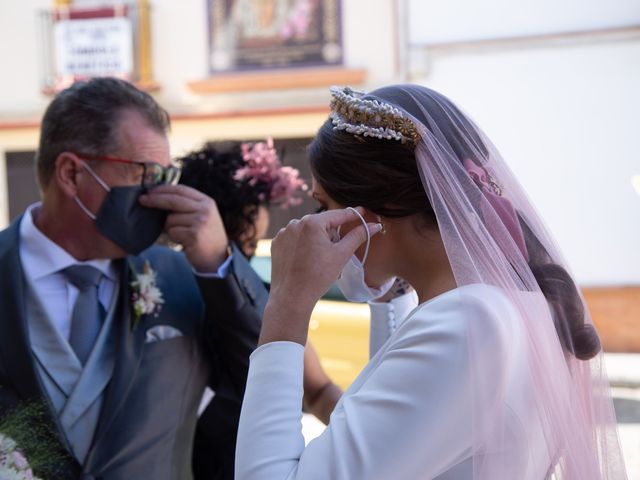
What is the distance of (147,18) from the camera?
38.0 ft

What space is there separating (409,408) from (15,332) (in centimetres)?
124

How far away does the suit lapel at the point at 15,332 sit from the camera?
81.4 inches

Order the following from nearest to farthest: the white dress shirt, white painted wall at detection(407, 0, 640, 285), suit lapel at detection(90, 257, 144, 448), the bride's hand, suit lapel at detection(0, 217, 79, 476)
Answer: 1. the bride's hand
2. suit lapel at detection(0, 217, 79, 476)
3. suit lapel at detection(90, 257, 144, 448)
4. the white dress shirt
5. white painted wall at detection(407, 0, 640, 285)

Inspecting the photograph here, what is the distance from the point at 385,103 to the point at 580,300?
0.59 meters

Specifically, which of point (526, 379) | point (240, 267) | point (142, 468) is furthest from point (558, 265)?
point (142, 468)

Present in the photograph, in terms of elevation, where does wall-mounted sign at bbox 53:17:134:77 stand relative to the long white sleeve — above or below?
above

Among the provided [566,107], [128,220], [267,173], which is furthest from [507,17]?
[128,220]

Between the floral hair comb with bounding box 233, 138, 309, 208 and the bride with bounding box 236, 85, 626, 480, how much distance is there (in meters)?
1.71

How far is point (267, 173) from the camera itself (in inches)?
138

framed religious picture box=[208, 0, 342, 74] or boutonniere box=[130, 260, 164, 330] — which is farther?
framed religious picture box=[208, 0, 342, 74]

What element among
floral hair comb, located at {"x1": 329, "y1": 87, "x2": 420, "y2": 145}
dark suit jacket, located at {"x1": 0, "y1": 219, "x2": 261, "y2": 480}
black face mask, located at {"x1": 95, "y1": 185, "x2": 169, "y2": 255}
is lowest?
dark suit jacket, located at {"x1": 0, "y1": 219, "x2": 261, "y2": 480}

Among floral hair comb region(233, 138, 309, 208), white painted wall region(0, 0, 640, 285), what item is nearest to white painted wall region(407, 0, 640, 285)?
white painted wall region(0, 0, 640, 285)

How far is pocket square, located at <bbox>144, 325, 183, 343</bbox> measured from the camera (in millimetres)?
2344

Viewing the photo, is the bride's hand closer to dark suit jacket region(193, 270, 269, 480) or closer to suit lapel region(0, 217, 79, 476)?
suit lapel region(0, 217, 79, 476)
